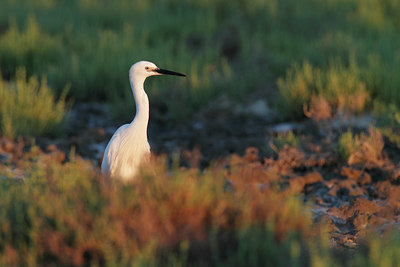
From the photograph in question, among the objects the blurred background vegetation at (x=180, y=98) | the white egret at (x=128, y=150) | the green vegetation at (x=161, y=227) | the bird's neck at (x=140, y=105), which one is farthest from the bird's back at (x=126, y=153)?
the green vegetation at (x=161, y=227)

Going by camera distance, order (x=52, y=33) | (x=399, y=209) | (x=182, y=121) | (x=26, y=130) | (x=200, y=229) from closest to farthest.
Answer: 1. (x=200, y=229)
2. (x=399, y=209)
3. (x=26, y=130)
4. (x=182, y=121)
5. (x=52, y=33)

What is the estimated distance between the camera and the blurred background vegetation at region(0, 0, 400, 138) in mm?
7250

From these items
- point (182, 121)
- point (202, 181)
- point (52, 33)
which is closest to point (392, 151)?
point (182, 121)

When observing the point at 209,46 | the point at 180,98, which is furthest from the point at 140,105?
the point at 209,46

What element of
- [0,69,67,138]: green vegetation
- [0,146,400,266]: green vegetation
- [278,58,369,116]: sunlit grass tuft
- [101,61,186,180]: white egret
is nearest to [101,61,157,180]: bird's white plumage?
[101,61,186,180]: white egret

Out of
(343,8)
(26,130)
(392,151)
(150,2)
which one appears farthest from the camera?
(150,2)

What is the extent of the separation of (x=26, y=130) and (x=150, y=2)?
6.19 m

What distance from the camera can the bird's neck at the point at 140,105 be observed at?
15.8 feet

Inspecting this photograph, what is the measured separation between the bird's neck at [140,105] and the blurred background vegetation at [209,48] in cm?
231

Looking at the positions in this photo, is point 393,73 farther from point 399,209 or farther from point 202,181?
point 202,181

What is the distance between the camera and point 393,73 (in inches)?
270

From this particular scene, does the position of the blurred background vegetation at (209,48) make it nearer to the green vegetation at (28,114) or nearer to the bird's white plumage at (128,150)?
the green vegetation at (28,114)

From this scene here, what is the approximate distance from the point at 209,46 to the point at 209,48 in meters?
0.28

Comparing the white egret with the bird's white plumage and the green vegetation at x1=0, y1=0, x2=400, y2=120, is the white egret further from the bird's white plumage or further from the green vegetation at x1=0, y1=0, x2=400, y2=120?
the green vegetation at x1=0, y1=0, x2=400, y2=120
